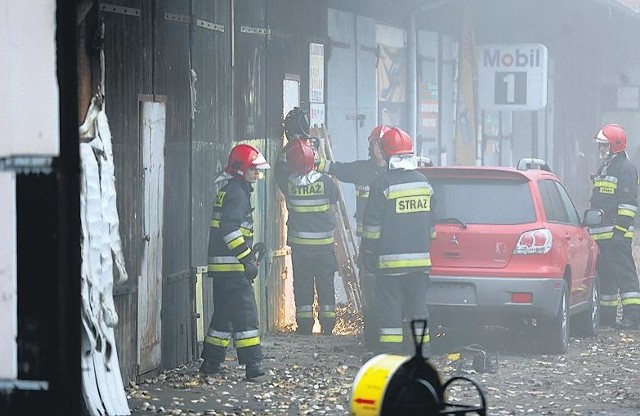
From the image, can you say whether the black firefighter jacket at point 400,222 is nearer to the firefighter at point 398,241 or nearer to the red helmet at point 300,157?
the firefighter at point 398,241

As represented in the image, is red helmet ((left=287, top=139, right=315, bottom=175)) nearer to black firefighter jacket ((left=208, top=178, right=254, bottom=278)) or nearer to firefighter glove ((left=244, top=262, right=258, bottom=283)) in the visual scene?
black firefighter jacket ((left=208, top=178, right=254, bottom=278))

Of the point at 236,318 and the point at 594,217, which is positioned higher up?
the point at 594,217

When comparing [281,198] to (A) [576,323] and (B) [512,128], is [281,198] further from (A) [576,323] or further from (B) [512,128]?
(B) [512,128]

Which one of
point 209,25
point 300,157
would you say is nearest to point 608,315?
point 300,157

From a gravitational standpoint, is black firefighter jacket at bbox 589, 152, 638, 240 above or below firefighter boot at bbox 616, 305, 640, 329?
above

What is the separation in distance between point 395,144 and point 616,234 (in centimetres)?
385

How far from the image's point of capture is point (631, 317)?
1448 centimetres

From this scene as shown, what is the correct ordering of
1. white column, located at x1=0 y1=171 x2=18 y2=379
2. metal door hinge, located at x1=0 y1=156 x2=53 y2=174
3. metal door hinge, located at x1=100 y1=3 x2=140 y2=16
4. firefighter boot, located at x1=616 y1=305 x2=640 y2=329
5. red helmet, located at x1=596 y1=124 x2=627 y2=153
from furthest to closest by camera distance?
1. red helmet, located at x1=596 y1=124 x2=627 y2=153
2. firefighter boot, located at x1=616 y1=305 x2=640 y2=329
3. metal door hinge, located at x1=100 y1=3 x2=140 y2=16
4. white column, located at x1=0 y1=171 x2=18 y2=379
5. metal door hinge, located at x1=0 y1=156 x2=53 y2=174

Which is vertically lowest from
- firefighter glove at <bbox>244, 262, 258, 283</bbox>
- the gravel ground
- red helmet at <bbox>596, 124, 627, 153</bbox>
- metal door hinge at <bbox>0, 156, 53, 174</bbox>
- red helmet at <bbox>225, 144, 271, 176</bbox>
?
the gravel ground

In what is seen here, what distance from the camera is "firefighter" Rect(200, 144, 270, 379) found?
420 inches

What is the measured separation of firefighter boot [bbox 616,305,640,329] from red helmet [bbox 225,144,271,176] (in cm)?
530

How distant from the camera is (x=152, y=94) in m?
10.4

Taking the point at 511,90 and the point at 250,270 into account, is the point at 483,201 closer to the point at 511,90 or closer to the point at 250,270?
the point at 250,270

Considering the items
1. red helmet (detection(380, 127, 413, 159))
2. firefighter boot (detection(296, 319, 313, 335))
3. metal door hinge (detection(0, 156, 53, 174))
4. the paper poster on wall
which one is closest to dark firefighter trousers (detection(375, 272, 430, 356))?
red helmet (detection(380, 127, 413, 159))
